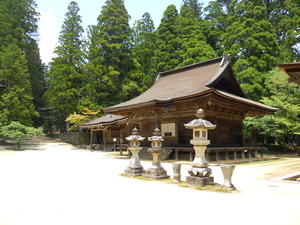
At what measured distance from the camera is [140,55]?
126 feet

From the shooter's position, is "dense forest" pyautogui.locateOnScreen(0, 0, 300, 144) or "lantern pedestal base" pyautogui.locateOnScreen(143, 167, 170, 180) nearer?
"lantern pedestal base" pyautogui.locateOnScreen(143, 167, 170, 180)

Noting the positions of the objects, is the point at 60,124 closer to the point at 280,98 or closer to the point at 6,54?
the point at 6,54

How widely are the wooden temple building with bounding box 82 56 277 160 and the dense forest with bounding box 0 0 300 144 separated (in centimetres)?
488

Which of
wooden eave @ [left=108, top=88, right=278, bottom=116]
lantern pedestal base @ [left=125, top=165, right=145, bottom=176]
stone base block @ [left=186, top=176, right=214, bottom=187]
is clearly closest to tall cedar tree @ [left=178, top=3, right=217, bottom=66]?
wooden eave @ [left=108, top=88, right=278, bottom=116]

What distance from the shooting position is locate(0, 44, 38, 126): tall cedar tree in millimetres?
26056

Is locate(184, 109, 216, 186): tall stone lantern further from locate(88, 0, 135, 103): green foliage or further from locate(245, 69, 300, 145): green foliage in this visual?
locate(88, 0, 135, 103): green foliage

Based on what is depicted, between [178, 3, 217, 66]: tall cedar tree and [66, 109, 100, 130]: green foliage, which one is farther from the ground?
[178, 3, 217, 66]: tall cedar tree

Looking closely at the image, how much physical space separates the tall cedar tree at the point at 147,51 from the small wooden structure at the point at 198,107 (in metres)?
16.4

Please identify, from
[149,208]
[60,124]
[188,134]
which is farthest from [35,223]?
[60,124]

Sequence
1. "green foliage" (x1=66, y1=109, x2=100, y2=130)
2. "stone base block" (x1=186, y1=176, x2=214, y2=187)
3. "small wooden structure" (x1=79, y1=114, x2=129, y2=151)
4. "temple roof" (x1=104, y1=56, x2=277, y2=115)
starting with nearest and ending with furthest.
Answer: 1. "stone base block" (x1=186, y1=176, x2=214, y2=187)
2. "temple roof" (x1=104, y1=56, x2=277, y2=115)
3. "small wooden structure" (x1=79, y1=114, x2=129, y2=151)
4. "green foliage" (x1=66, y1=109, x2=100, y2=130)

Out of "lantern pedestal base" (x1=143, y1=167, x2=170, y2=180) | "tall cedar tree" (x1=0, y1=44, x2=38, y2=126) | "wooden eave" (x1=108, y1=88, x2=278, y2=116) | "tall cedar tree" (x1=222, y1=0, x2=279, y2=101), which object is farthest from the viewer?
"tall cedar tree" (x1=0, y1=44, x2=38, y2=126)

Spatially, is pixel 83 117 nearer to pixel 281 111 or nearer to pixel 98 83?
pixel 98 83

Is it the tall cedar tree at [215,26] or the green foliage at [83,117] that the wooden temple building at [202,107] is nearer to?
the green foliage at [83,117]

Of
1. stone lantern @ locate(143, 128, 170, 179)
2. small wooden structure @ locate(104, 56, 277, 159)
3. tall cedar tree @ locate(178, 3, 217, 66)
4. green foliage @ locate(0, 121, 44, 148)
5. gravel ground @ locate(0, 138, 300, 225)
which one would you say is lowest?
gravel ground @ locate(0, 138, 300, 225)
